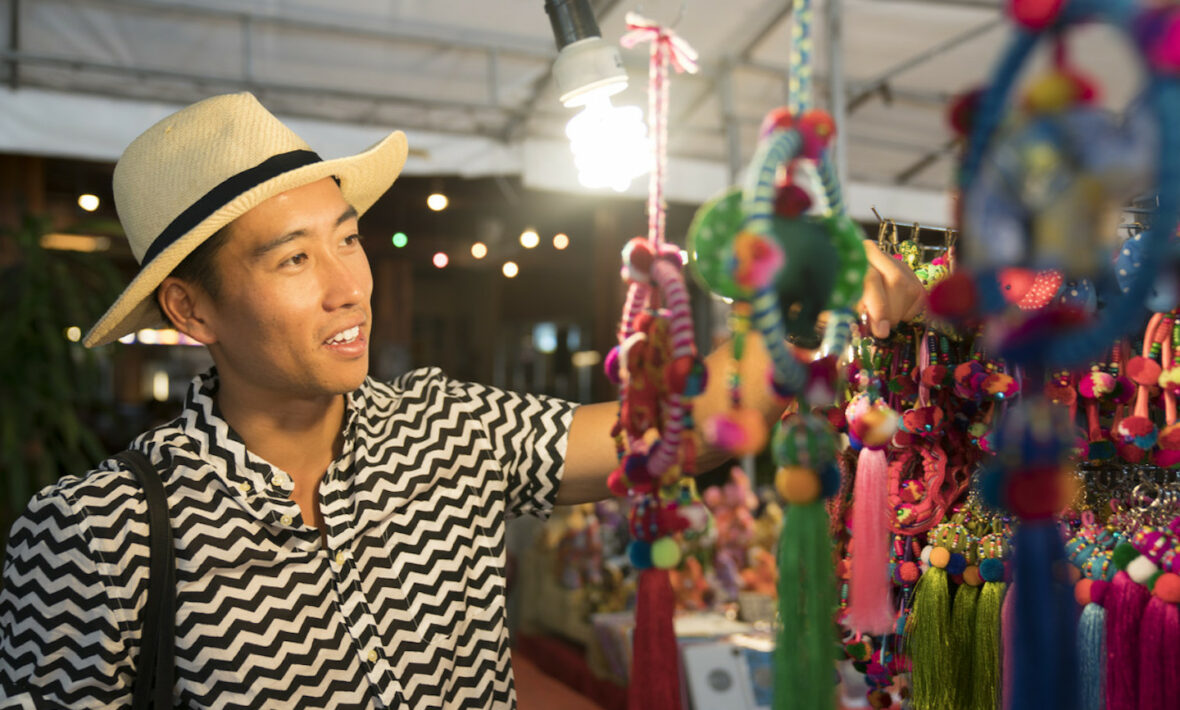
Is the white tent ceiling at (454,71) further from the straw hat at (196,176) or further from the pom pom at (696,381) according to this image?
the pom pom at (696,381)

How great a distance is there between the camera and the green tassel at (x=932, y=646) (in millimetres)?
944

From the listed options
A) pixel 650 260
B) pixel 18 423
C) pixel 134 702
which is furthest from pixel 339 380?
pixel 18 423

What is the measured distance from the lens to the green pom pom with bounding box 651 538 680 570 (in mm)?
668

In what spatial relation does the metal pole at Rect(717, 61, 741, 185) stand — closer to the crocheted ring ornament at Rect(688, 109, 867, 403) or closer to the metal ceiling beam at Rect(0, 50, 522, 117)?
the metal ceiling beam at Rect(0, 50, 522, 117)

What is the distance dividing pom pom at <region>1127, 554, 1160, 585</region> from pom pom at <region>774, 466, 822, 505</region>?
367 millimetres

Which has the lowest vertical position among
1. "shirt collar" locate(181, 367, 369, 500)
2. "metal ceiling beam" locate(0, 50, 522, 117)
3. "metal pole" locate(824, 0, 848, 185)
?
"shirt collar" locate(181, 367, 369, 500)

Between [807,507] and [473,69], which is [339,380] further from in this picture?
[473,69]

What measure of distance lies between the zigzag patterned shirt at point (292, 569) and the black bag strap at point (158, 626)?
0.06ft

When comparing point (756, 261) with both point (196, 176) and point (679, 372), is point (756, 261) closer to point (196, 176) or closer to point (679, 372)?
point (679, 372)

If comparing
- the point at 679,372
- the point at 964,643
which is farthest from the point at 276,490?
the point at 964,643

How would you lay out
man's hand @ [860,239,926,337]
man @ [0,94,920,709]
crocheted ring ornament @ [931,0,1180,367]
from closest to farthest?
crocheted ring ornament @ [931,0,1180,367] → man's hand @ [860,239,926,337] → man @ [0,94,920,709]

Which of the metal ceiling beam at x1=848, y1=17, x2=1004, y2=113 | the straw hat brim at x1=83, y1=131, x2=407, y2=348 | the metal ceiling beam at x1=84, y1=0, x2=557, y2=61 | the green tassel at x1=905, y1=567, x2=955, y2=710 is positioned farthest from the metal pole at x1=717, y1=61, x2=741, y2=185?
the green tassel at x1=905, y1=567, x2=955, y2=710

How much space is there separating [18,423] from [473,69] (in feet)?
6.60

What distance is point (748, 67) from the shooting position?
3.39 meters
